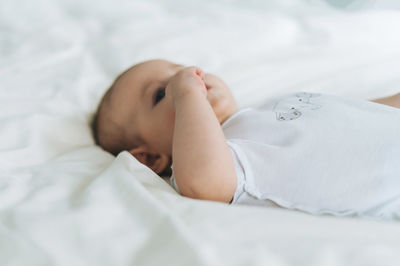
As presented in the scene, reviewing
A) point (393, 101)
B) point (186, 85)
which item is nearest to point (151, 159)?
point (186, 85)

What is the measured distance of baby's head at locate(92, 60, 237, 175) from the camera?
104 cm

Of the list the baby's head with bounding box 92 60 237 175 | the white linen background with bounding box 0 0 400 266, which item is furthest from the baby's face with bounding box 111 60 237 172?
the white linen background with bounding box 0 0 400 266

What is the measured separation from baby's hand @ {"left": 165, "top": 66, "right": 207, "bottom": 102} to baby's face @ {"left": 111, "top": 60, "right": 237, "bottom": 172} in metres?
0.07

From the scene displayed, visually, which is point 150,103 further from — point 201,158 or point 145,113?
point 201,158

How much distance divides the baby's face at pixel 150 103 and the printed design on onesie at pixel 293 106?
0.13 metres

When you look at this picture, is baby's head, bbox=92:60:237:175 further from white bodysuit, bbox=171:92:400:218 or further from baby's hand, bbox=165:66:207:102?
white bodysuit, bbox=171:92:400:218

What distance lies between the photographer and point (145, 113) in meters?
1.07

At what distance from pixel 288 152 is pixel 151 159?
38 centimetres

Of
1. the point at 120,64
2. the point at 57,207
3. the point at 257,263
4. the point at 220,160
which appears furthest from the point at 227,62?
the point at 257,263

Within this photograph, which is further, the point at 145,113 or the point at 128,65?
the point at 128,65

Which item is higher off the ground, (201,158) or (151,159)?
(201,158)

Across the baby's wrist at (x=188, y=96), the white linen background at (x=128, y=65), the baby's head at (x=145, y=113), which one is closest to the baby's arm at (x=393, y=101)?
the white linen background at (x=128, y=65)

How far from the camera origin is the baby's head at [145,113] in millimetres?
1039

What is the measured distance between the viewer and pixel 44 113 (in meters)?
1.10
